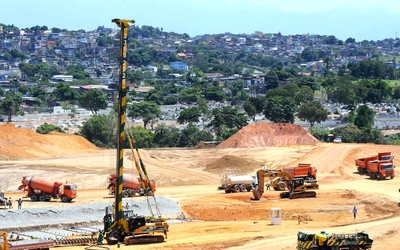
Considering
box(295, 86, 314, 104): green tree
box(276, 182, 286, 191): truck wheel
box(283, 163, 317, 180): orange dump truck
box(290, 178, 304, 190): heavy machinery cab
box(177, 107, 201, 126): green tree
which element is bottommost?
box(276, 182, 286, 191): truck wheel

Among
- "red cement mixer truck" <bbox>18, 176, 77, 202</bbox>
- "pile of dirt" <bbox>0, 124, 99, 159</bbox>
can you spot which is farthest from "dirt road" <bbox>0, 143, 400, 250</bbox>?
"pile of dirt" <bbox>0, 124, 99, 159</bbox>

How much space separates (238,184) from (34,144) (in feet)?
111

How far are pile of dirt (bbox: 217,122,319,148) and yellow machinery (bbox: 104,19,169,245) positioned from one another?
5081cm

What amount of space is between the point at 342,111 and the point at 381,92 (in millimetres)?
23059

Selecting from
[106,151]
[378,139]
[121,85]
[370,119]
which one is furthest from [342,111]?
[121,85]

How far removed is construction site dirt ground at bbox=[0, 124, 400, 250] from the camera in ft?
170

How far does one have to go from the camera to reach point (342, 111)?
581ft

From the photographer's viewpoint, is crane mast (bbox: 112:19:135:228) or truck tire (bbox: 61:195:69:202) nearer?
crane mast (bbox: 112:19:135:228)

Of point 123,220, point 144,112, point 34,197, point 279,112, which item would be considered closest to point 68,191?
point 34,197

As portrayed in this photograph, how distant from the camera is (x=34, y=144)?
321 feet

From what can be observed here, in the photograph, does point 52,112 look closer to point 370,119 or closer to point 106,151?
point 370,119

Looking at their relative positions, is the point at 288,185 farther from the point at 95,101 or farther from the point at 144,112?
the point at 95,101

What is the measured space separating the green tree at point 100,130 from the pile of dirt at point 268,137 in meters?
18.8

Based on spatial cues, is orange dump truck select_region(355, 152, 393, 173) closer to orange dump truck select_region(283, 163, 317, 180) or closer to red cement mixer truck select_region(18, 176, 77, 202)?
orange dump truck select_region(283, 163, 317, 180)
